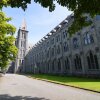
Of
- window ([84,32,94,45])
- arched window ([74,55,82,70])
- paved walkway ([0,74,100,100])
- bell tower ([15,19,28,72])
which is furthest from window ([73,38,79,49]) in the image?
bell tower ([15,19,28,72])

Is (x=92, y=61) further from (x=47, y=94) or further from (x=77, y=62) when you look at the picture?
(x=47, y=94)

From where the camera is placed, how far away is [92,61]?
91.7ft

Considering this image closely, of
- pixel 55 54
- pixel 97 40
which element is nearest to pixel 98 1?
pixel 97 40

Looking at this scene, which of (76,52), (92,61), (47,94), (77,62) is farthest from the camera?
(76,52)

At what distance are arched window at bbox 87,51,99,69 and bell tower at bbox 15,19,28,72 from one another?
6875 centimetres

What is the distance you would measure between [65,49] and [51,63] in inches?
432

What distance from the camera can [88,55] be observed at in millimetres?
29062

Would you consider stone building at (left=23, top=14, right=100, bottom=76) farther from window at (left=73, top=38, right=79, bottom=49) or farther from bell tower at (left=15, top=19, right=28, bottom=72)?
bell tower at (left=15, top=19, right=28, bottom=72)

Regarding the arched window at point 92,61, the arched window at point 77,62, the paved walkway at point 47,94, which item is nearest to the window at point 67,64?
the arched window at point 77,62

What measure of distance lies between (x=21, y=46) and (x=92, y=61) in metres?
73.8

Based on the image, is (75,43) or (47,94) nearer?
(47,94)

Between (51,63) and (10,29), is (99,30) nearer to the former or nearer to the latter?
(10,29)

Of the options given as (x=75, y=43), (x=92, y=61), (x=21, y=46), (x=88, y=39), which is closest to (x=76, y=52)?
(x=75, y=43)

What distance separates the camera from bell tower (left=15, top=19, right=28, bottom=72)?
92.2m
